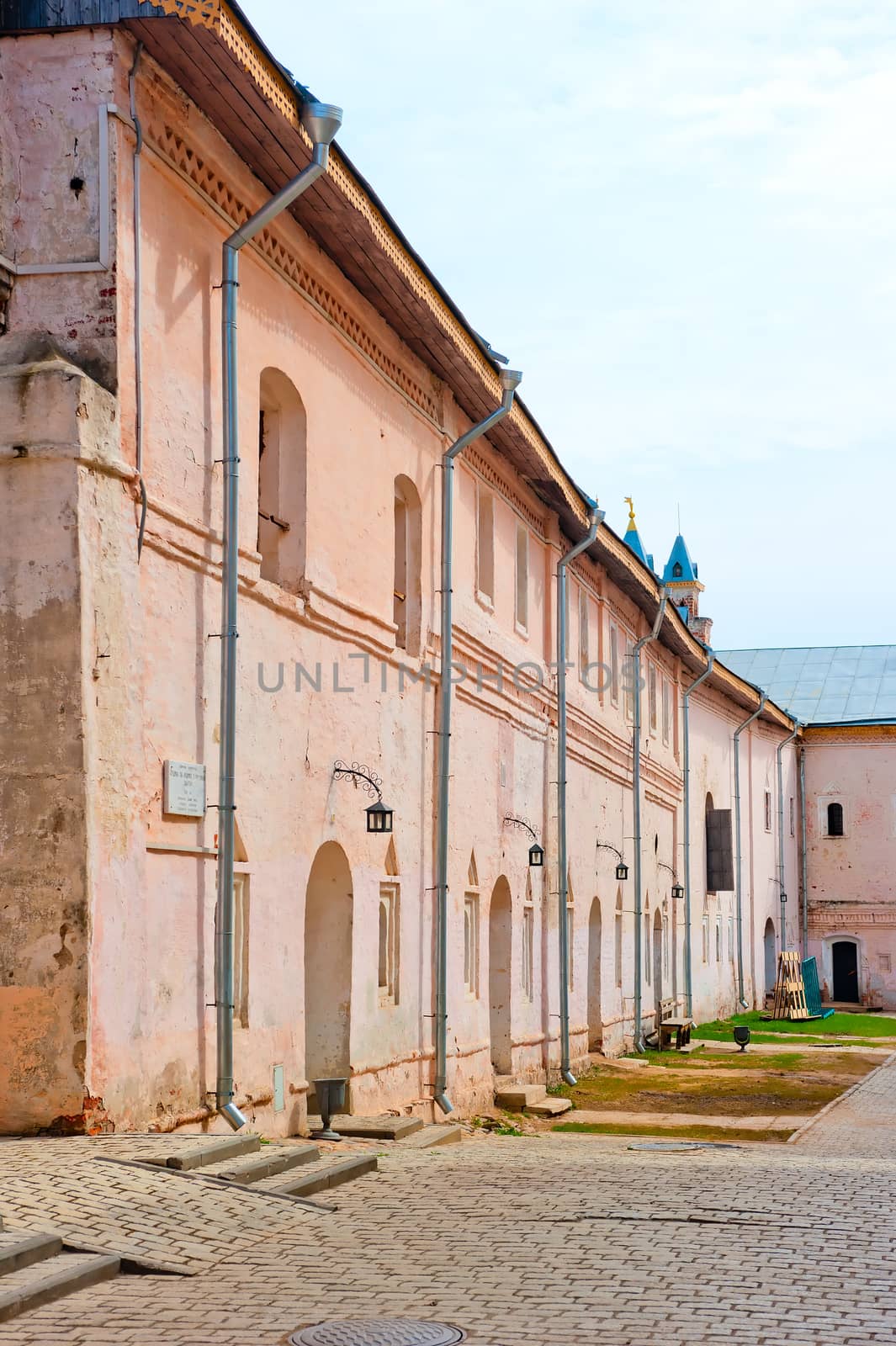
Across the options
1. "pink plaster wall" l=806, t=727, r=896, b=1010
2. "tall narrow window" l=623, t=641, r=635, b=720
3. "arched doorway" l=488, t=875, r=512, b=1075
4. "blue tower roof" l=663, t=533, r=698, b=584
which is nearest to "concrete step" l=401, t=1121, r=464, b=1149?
"arched doorway" l=488, t=875, r=512, b=1075

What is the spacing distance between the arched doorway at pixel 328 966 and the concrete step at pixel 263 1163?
2900 millimetres

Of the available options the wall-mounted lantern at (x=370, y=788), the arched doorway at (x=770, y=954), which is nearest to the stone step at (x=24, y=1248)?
the wall-mounted lantern at (x=370, y=788)

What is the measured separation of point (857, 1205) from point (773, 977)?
34261mm

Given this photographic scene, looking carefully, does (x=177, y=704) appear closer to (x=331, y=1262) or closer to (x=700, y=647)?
(x=331, y=1262)

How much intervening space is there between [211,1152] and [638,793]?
17884mm

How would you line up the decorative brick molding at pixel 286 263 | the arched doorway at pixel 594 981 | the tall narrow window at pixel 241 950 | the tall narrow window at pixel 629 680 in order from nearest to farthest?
the decorative brick molding at pixel 286 263 → the tall narrow window at pixel 241 950 → the arched doorway at pixel 594 981 → the tall narrow window at pixel 629 680

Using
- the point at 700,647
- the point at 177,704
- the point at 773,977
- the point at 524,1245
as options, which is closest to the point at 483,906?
the point at 177,704

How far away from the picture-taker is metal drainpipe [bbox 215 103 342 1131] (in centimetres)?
1024

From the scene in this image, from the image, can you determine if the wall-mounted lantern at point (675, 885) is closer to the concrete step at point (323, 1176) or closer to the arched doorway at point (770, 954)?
the arched doorway at point (770, 954)

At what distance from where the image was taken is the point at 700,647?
31750 mm

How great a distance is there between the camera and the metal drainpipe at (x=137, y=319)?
9555 millimetres

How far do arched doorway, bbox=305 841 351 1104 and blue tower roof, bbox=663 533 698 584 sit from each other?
40289 millimetres

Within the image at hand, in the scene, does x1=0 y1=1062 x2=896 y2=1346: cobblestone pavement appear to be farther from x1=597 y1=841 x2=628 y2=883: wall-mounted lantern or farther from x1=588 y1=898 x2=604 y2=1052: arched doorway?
x1=597 y1=841 x2=628 y2=883: wall-mounted lantern

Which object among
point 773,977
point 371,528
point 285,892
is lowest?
point 773,977
